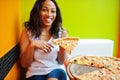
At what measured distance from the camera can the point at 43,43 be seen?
1.40 m

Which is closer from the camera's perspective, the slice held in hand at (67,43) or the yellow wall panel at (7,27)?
the yellow wall panel at (7,27)

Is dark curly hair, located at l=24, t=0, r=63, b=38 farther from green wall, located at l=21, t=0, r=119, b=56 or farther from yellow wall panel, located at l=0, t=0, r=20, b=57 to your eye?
green wall, located at l=21, t=0, r=119, b=56

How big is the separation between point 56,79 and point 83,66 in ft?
0.83

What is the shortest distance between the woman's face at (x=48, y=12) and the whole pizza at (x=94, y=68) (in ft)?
1.26

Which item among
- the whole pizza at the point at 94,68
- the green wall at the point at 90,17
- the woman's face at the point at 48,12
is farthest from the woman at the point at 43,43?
the green wall at the point at 90,17

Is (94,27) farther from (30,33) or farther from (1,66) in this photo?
(1,66)

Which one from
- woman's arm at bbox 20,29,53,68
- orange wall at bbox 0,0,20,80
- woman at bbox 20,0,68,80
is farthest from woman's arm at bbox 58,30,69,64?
orange wall at bbox 0,0,20,80

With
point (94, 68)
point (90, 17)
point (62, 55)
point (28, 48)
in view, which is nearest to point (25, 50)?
point (28, 48)

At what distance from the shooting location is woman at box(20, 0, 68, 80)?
1462 mm

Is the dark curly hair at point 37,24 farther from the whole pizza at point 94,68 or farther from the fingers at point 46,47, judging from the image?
the whole pizza at point 94,68

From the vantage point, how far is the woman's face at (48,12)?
59.7 inches

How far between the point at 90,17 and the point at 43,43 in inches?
29.9

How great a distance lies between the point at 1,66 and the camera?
114 cm

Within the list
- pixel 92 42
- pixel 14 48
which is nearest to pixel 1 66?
pixel 14 48
